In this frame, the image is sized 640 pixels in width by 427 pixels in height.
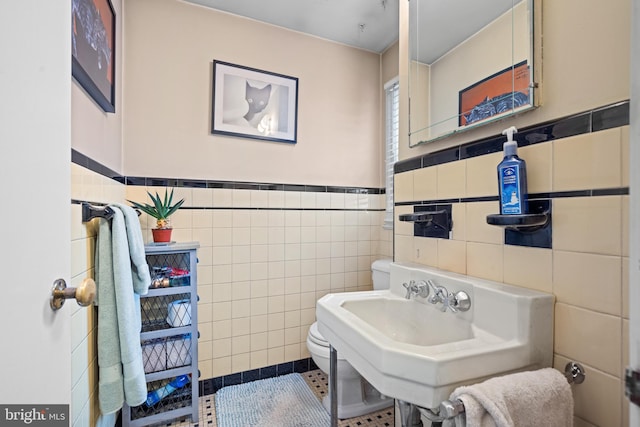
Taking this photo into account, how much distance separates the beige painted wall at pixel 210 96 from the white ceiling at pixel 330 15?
6 cm

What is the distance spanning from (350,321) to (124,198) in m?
1.49

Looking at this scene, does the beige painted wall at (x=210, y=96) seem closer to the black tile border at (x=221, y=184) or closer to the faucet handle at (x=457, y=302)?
the black tile border at (x=221, y=184)

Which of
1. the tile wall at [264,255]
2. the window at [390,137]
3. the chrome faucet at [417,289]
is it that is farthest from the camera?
the window at [390,137]

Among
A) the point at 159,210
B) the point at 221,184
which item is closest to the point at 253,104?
the point at 221,184

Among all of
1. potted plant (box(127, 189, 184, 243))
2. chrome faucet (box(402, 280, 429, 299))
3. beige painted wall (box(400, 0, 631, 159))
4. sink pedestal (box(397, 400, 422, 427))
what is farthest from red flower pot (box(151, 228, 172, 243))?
beige painted wall (box(400, 0, 631, 159))

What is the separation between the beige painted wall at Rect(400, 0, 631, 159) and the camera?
2.23 feet

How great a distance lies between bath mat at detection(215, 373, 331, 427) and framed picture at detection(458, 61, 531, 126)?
1.64m

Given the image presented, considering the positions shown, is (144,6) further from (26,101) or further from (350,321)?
(350,321)

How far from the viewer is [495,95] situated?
98 cm

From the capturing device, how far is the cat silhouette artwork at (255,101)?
1946 millimetres

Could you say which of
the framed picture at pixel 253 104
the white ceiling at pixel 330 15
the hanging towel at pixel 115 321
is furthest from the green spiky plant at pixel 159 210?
the white ceiling at pixel 330 15

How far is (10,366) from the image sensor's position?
45cm

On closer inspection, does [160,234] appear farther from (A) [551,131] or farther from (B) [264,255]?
(A) [551,131]

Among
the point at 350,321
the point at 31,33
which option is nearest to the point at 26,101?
the point at 31,33
